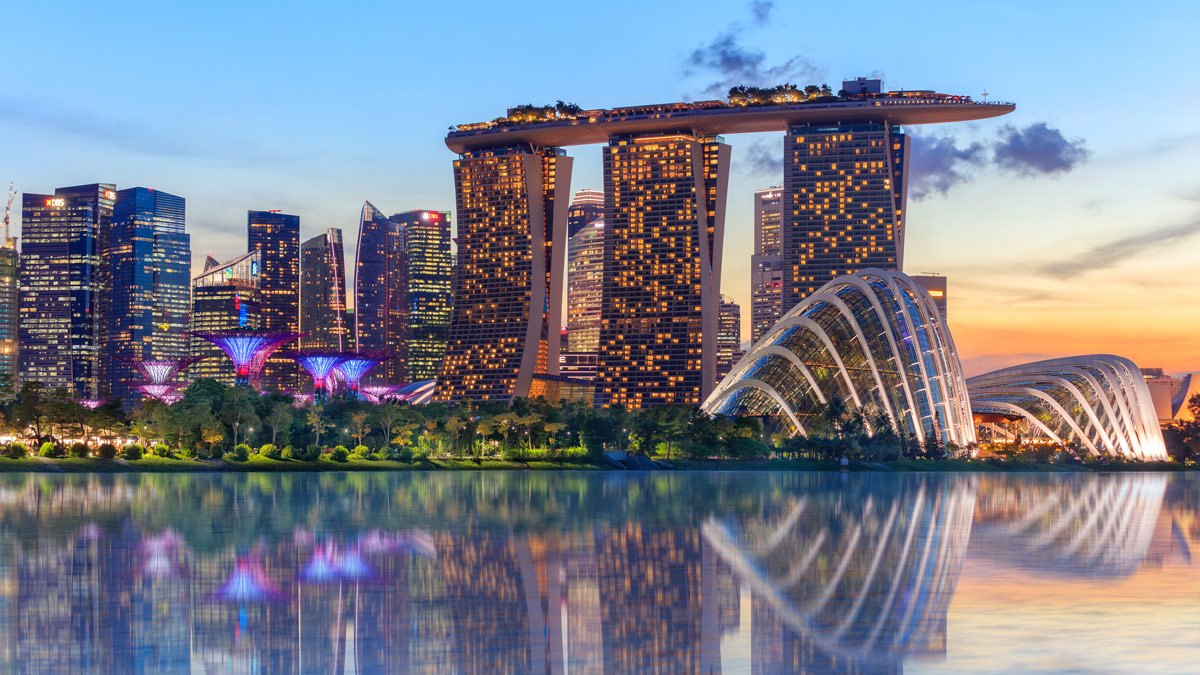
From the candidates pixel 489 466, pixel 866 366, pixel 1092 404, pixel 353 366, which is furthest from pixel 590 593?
pixel 353 366

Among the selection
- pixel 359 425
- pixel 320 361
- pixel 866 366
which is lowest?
pixel 359 425

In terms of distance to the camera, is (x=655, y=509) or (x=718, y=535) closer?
(x=718, y=535)

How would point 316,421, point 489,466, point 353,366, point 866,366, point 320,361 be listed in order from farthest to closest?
point 353,366
point 320,361
point 866,366
point 316,421
point 489,466

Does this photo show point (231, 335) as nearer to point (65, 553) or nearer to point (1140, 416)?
point (1140, 416)

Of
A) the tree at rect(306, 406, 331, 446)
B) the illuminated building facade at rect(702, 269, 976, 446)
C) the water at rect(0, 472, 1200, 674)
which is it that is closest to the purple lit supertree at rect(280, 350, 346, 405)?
the tree at rect(306, 406, 331, 446)

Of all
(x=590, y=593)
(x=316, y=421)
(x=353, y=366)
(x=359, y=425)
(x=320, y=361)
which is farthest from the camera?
(x=353, y=366)

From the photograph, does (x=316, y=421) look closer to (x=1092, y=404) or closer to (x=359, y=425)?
(x=359, y=425)

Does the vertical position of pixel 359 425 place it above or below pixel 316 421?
below

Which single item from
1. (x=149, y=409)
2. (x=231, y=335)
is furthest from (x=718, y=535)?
(x=231, y=335)
